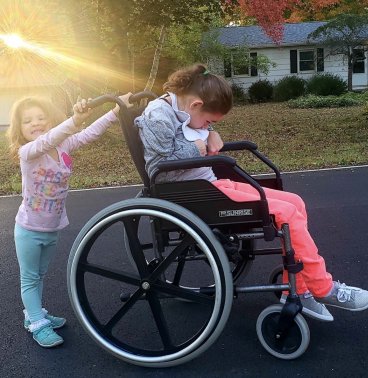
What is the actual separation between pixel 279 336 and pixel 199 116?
1.20 metres

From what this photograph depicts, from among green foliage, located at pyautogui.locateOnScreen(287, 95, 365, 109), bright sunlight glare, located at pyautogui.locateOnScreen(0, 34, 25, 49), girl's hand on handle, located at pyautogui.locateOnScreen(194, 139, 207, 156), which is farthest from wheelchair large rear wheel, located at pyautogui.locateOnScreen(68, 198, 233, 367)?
green foliage, located at pyautogui.locateOnScreen(287, 95, 365, 109)

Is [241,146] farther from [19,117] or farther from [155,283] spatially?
[19,117]

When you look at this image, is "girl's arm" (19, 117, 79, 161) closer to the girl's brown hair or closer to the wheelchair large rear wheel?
the wheelchair large rear wheel

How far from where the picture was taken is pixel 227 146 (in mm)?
3125

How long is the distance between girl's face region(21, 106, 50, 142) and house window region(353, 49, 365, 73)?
26.4 metres

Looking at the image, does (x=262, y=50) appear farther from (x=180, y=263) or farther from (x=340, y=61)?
(x=180, y=263)

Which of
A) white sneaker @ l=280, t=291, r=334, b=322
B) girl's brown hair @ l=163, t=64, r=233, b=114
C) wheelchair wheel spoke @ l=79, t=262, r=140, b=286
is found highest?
girl's brown hair @ l=163, t=64, r=233, b=114

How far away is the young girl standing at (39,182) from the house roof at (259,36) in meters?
25.2

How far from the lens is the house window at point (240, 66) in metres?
26.8

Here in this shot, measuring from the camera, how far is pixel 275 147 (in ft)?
35.1

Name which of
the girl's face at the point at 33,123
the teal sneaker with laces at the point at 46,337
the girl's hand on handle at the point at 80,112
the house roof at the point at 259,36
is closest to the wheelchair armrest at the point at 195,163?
the girl's hand on handle at the point at 80,112

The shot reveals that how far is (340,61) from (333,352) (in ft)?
90.3

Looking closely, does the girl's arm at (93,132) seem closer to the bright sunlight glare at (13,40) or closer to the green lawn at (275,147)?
the green lawn at (275,147)

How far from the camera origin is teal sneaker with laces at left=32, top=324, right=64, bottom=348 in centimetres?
297
